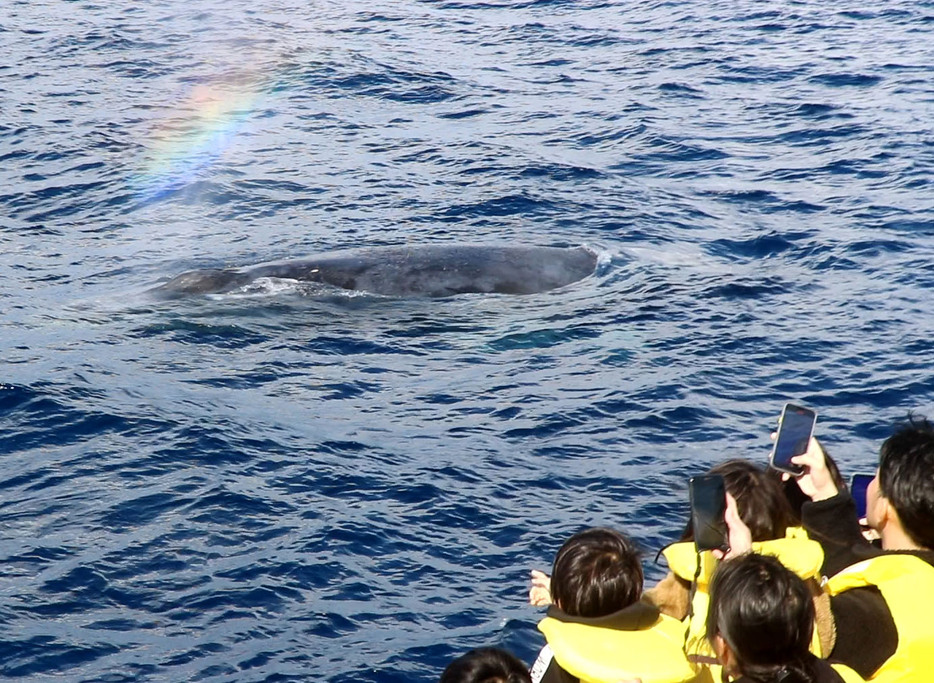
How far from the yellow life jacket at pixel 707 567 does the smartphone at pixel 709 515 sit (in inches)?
4.5

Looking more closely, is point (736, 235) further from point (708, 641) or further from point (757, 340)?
point (708, 641)

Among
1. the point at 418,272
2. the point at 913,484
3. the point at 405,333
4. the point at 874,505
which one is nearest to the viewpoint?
the point at 913,484

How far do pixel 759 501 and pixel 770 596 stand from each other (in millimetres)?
1010

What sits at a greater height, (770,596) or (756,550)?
(770,596)

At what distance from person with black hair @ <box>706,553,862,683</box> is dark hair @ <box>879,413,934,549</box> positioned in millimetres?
874

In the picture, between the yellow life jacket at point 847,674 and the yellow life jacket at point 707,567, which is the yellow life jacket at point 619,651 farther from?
the yellow life jacket at point 847,674

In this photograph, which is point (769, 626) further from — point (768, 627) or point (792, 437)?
point (792, 437)

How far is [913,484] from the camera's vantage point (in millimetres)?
4863

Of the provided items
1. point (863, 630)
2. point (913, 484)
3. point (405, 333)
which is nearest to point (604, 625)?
point (863, 630)

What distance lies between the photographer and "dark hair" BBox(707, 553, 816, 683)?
4129 millimetres

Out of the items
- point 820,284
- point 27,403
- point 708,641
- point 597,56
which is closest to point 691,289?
point 820,284

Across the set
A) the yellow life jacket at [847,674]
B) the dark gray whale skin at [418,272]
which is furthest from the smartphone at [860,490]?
the dark gray whale skin at [418,272]

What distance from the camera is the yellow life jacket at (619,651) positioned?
4.50m

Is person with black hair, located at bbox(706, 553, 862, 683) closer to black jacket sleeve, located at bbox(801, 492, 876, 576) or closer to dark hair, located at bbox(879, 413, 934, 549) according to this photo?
dark hair, located at bbox(879, 413, 934, 549)
